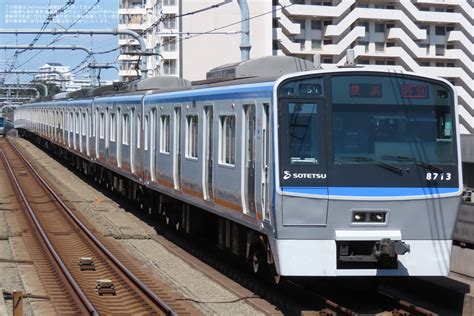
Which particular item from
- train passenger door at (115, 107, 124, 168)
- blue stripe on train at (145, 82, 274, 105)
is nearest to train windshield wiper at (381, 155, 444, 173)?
blue stripe on train at (145, 82, 274, 105)

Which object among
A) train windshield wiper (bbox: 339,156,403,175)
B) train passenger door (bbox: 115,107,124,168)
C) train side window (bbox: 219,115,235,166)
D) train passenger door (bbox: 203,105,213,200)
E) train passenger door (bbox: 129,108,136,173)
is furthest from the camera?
train passenger door (bbox: 115,107,124,168)

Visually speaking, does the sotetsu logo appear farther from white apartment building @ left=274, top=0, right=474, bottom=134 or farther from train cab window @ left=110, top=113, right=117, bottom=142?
white apartment building @ left=274, top=0, right=474, bottom=134

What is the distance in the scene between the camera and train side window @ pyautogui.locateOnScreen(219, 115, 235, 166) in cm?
1064

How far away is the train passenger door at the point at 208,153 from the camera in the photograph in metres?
11.7

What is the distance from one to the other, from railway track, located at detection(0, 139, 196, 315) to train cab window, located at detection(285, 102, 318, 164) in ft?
6.72

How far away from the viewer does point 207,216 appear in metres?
13.4

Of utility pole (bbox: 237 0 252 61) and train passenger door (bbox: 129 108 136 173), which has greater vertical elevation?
utility pole (bbox: 237 0 252 61)

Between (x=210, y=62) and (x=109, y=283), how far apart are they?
152 ft

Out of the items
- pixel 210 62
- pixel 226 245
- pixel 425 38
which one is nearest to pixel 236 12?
pixel 210 62

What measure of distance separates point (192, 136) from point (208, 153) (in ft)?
3.77

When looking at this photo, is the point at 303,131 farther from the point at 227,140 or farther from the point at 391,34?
the point at 391,34

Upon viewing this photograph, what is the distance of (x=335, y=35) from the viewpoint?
57750mm

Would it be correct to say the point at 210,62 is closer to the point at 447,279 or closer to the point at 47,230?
the point at 47,230

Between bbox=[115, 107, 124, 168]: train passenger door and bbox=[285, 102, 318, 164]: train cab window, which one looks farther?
bbox=[115, 107, 124, 168]: train passenger door
